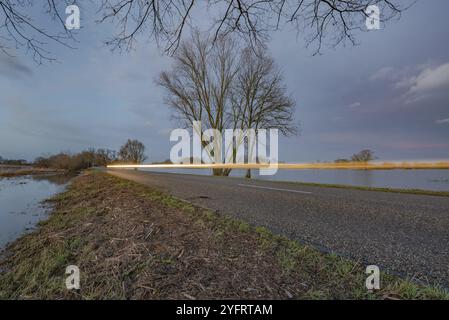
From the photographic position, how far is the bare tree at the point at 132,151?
5498cm

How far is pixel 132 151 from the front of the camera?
5622 centimetres

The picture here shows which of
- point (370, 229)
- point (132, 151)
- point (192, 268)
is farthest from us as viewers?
point (132, 151)

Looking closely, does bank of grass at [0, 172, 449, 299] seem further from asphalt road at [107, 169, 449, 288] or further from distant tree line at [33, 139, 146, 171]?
distant tree line at [33, 139, 146, 171]

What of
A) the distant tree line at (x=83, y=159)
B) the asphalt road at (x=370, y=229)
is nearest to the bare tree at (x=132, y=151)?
the distant tree line at (x=83, y=159)

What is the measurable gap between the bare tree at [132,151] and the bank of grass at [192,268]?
53.6 m

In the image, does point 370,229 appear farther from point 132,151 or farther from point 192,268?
point 132,151

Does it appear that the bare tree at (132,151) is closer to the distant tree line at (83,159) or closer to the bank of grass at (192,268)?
the distant tree line at (83,159)

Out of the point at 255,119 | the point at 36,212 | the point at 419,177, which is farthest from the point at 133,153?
the point at 419,177

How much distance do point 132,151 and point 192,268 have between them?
58.3m

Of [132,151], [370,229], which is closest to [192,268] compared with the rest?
[370,229]

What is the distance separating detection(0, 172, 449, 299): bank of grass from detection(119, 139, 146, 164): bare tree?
2110 inches
